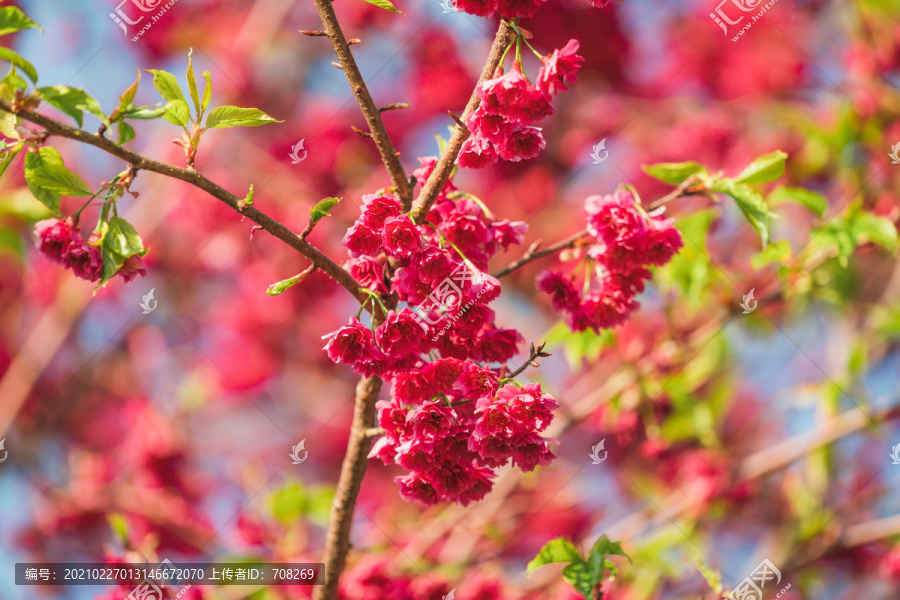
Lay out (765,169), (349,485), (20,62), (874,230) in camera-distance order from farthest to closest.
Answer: (874,230) → (765,169) → (349,485) → (20,62)

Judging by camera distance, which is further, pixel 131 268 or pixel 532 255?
pixel 532 255

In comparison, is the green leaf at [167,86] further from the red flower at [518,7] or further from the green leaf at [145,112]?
the red flower at [518,7]

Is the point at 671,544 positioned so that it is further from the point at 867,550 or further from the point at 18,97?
the point at 18,97

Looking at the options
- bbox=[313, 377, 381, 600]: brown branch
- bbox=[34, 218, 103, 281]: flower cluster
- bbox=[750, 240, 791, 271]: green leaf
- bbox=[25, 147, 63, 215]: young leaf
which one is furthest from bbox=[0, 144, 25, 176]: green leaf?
bbox=[750, 240, 791, 271]: green leaf

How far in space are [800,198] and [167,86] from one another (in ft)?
5.87

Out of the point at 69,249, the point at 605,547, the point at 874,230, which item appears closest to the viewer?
the point at 69,249

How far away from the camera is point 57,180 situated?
1195 mm

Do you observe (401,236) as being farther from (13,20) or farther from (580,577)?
(580,577)

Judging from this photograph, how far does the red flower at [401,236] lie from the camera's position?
114 centimetres

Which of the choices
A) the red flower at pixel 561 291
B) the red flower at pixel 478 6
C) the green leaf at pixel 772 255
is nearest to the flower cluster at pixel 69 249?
the red flower at pixel 478 6

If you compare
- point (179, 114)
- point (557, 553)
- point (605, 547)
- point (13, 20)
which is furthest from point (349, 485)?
point (13, 20)

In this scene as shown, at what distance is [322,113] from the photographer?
4.48m

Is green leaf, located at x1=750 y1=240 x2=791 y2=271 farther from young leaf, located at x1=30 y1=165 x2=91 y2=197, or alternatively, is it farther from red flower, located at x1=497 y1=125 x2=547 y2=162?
young leaf, located at x1=30 y1=165 x2=91 y2=197

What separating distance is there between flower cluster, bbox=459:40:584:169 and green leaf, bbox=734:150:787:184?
74cm
